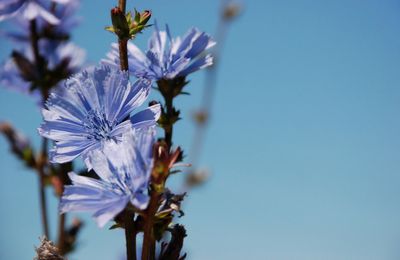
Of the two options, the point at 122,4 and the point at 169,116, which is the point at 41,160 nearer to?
the point at 169,116

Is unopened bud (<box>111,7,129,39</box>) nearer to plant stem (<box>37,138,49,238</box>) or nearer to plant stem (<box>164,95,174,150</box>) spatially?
plant stem (<box>164,95,174,150</box>)

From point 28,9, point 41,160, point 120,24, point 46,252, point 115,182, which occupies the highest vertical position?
point 28,9

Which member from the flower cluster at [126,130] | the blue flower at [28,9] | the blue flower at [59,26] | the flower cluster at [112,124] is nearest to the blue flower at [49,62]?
the blue flower at [59,26]

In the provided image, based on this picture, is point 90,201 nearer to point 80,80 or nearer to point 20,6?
point 80,80

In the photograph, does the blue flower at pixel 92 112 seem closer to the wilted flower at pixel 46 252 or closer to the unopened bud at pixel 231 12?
the wilted flower at pixel 46 252

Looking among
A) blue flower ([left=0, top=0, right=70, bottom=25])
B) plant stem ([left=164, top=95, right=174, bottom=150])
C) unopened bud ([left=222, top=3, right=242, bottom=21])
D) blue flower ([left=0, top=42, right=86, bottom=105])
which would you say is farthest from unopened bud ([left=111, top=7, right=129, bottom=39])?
unopened bud ([left=222, top=3, right=242, bottom=21])

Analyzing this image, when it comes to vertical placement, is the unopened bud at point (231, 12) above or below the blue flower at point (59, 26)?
above

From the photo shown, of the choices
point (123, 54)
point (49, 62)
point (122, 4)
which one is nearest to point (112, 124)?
point (123, 54)

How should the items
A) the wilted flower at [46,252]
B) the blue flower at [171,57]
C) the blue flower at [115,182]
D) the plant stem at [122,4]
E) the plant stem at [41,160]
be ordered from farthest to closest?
the plant stem at [41,160]
the blue flower at [171,57]
the plant stem at [122,4]
the wilted flower at [46,252]
the blue flower at [115,182]
